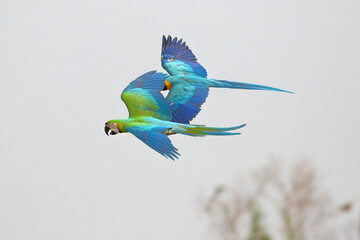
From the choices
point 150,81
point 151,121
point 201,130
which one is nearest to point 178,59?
point 150,81

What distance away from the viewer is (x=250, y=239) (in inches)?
659

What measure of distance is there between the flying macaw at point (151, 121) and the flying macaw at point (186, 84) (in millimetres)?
254

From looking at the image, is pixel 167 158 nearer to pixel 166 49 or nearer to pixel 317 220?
pixel 166 49

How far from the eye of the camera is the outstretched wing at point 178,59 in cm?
1008

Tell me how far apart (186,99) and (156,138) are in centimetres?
185

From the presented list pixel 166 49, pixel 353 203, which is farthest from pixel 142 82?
pixel 353 203

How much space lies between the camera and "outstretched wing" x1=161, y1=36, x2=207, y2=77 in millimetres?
10079

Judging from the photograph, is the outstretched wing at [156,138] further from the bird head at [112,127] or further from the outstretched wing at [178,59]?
the outstretched wing at [178,59]

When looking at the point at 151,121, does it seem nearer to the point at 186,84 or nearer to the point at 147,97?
the point at 147,97

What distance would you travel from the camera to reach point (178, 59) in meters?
10.5

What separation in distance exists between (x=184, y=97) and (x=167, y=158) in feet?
7.21

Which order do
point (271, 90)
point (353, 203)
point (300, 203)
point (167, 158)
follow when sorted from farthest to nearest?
point (300, 203) → point (271, 90) → point (167, 158) → point (353, 203)

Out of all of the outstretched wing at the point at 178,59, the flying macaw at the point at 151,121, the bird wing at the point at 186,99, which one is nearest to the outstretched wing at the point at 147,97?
the flying macaw at the point at 151,121

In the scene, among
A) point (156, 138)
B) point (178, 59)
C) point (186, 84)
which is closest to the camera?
point (156, 138)
